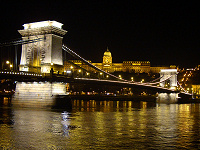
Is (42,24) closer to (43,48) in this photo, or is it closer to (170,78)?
(43,48)

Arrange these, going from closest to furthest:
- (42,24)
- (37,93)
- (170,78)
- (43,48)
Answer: (37,93)
(42,24)
(43,48)
(170,78)

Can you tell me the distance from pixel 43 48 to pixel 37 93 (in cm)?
543

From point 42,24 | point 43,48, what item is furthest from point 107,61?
point 42,24

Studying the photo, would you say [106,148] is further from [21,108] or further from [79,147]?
[21,108]

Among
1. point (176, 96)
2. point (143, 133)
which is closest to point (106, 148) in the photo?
point (143, 133)

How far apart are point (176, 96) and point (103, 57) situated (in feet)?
334

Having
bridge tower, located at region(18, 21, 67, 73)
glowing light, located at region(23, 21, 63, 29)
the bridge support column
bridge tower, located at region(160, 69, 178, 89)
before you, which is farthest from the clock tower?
the bridge support column

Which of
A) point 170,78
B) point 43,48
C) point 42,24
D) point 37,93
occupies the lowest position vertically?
point 37,93

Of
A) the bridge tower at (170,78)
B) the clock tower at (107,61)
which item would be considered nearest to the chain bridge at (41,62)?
the bridge tower at (170,78)

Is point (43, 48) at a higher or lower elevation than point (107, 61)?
lower

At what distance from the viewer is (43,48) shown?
36.0 m

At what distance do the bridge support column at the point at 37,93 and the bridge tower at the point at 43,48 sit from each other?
215 cm

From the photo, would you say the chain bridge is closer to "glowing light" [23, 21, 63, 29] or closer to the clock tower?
"glowing light" [23, 21, 63, 29]

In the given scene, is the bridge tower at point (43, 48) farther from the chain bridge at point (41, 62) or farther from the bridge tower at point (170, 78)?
the bridge tower at point (170, 78)
